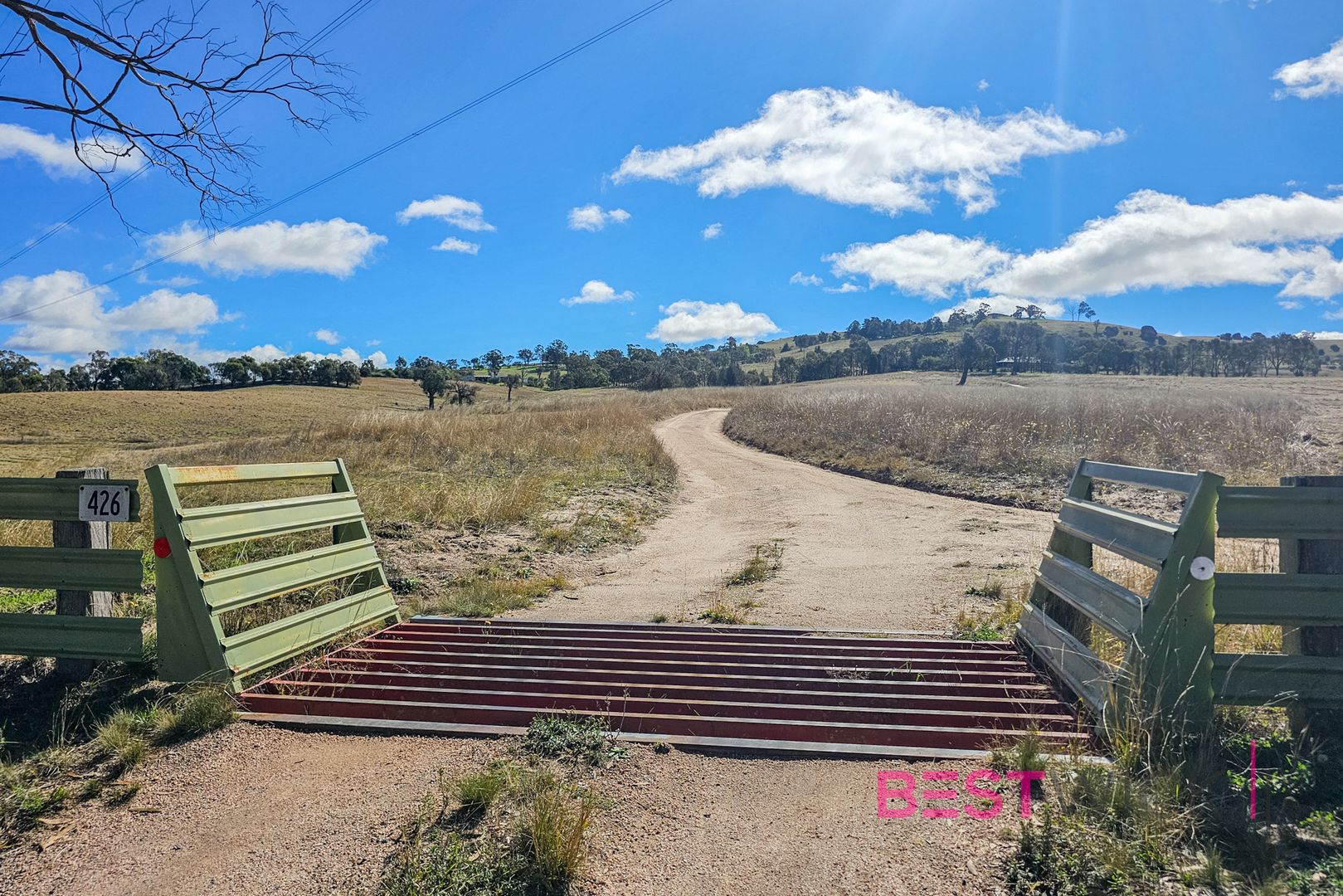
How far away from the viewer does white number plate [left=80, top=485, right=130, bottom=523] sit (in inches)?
181

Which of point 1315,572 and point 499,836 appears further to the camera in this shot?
point 1315,572

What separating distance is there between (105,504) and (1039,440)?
1790 cm

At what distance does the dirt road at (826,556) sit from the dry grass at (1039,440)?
1682 mm

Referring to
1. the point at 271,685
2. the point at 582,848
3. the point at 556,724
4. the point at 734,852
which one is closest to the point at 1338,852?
the point at 734,852

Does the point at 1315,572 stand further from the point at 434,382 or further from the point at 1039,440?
the point at 434,382

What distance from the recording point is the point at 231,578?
4617mm

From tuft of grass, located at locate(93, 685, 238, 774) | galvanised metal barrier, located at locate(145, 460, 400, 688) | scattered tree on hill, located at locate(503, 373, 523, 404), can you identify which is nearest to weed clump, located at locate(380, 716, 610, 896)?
tuft of grass, located at locate(93, 685, 238, 774)

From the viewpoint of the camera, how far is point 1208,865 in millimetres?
2623

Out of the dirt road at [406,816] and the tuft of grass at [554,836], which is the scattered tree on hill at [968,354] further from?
the tuft of grass at [554,836]

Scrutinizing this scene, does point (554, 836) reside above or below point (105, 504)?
below

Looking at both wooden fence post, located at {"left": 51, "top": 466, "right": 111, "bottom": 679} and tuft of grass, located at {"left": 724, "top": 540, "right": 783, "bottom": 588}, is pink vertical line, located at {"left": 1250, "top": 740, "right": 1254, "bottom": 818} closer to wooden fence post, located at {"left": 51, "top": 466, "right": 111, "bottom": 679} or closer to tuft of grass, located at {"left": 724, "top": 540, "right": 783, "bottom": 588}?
tuft of grass, located at {"left": 724, "top": 540, "right": 783, "bottom": 588}

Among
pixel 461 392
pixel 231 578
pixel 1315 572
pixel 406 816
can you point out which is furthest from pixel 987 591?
pixel 461 392

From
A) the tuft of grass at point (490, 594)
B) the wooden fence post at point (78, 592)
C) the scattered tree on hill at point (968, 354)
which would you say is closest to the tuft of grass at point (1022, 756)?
the tuft of grass at point (490, 594)

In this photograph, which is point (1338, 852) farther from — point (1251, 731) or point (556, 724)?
point (556, 724)
